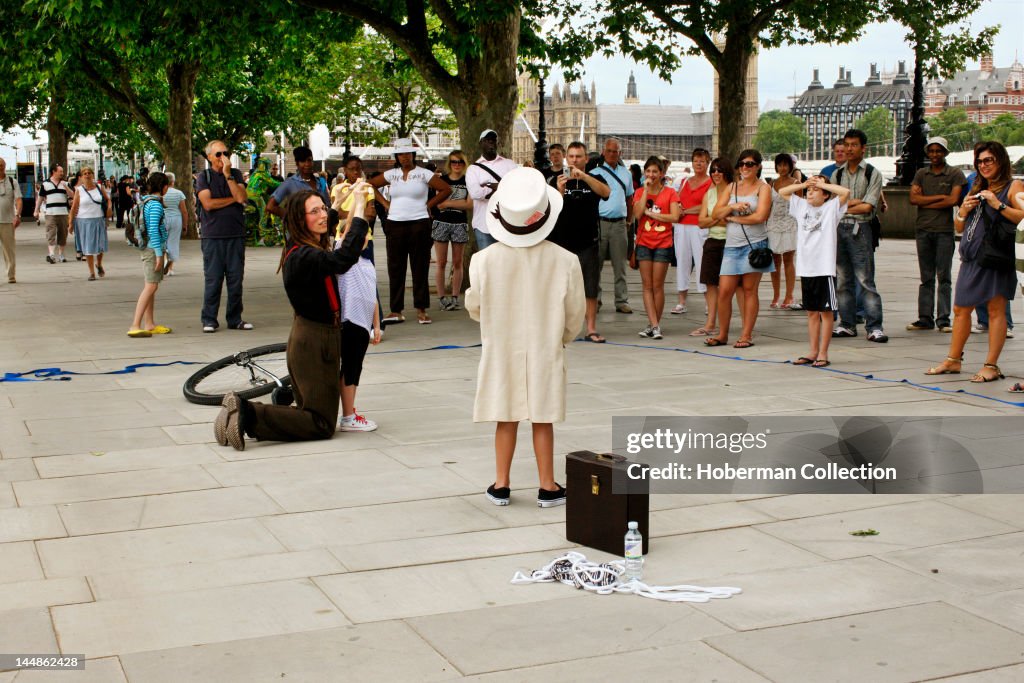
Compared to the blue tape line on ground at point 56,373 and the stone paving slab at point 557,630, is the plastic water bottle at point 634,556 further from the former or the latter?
the blue tape line on ground at point 56,373

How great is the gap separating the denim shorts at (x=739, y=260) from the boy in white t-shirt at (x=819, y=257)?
648 mm

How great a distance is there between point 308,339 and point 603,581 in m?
3.28

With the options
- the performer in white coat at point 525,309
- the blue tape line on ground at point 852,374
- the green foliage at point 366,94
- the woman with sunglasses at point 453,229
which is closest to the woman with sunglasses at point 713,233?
the blue tape line on ground at point 852,374

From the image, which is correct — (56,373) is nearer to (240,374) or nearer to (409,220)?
(240,374)

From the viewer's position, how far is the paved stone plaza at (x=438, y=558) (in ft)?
14.1

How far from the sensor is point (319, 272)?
750 cm

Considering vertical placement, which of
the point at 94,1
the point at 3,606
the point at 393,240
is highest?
the point at 94,1

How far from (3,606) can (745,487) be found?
3.71 metres

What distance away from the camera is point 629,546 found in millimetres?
5090

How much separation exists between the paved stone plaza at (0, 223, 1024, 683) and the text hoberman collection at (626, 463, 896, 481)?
39cm

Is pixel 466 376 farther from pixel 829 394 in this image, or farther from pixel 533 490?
pixel 533 490

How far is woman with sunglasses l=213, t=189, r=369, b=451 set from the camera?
7535 millimetres

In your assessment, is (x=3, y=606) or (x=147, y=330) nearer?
(x=3, y=606)

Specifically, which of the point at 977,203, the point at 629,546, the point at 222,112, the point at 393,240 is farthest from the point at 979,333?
the point at 222,112
